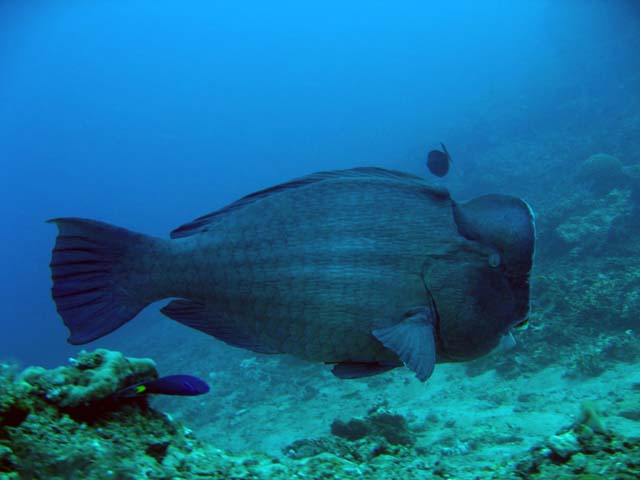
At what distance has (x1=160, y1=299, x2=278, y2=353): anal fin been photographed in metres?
1.95

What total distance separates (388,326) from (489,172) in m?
23.5

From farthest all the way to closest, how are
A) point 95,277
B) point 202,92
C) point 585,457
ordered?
point 202,92
point 95,277
point 585,457

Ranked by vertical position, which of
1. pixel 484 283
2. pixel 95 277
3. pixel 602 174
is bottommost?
pixel 484 283

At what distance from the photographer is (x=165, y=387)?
7.84ft

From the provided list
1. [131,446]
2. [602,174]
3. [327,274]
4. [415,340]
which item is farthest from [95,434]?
[602,174]

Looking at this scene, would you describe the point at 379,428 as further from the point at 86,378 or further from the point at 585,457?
the point at 86,378

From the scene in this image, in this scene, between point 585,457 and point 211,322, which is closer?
point 585,457

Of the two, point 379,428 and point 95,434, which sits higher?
point 95,434

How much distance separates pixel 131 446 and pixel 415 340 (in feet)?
4.79

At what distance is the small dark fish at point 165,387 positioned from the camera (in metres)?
2.27

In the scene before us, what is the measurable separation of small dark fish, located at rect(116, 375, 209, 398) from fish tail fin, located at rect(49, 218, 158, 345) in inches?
23.2

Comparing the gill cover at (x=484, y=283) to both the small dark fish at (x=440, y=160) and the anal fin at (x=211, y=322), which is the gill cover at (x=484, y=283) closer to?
the anal fin at (x=211, y=322)

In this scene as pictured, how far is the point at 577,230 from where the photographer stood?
1113 cm

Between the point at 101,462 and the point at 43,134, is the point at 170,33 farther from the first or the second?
the point at 101,462
